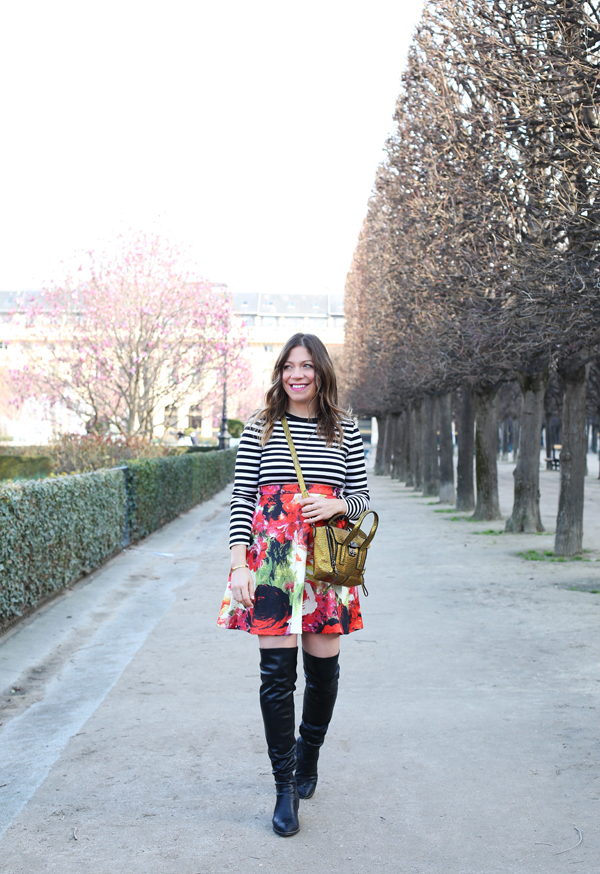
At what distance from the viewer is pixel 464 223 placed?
40.8ft

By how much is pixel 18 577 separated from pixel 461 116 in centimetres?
825

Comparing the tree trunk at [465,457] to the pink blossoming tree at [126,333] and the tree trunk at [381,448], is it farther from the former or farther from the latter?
the tree trunk at [381,448]

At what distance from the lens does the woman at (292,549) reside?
Answer: 3.71 meters

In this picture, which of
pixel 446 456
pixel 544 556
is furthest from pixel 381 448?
pixel 544 556

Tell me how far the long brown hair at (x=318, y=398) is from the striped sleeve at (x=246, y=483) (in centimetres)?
6

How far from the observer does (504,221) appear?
11344 millimetres

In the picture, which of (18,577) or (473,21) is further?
(473,21)

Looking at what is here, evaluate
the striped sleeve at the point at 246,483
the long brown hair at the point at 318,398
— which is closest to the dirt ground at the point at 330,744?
the striped sleeve at the point at 246,483

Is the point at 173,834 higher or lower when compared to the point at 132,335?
lower

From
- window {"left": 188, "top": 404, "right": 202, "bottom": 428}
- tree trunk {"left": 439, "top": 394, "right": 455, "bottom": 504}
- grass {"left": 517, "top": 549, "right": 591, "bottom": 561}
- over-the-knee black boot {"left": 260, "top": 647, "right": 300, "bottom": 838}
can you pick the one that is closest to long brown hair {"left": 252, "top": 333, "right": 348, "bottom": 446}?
over-the-knee black boot {"left": 260, "top": 647, "right": 300, "bottom": 838}

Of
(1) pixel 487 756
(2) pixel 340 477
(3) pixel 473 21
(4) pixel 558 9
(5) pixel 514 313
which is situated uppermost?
(3) pixel 473 21

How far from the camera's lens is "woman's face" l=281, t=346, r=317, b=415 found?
3.95 meters

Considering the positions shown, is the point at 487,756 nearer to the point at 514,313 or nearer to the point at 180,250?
the point at 514,313

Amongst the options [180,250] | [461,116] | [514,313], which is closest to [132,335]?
[180,250]
